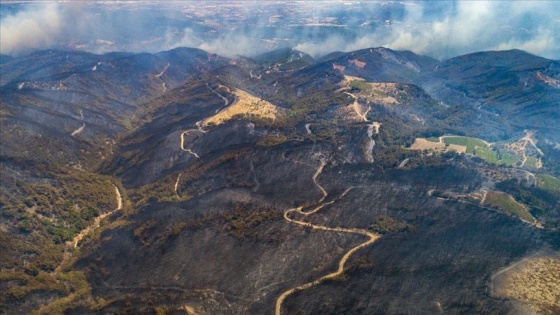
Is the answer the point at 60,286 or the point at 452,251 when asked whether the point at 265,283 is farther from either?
the point at 60,286

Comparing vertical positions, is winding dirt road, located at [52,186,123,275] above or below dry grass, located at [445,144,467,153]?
below

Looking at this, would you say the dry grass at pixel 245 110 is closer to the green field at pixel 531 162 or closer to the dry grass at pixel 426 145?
the dry grass at pixel 426 145

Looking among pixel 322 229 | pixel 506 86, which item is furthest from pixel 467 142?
pixel 322 229

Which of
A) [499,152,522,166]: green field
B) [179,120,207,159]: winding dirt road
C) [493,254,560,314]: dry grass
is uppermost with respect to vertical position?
[493,254,560,314]: dry grass

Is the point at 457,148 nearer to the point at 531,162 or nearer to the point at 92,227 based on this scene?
the point at 531,162

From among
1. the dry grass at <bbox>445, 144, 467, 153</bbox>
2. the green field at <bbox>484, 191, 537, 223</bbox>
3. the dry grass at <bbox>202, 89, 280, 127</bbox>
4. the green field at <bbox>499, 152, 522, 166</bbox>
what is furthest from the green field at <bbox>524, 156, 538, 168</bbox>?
the dry grass at <bbox>202, 89, 280, 127</bbox>

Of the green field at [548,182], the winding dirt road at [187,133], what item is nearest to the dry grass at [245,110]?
the winding dirt road at [187,133]

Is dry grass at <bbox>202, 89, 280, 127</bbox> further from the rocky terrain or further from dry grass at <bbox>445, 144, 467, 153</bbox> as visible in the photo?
dry grass at <bbox>445, 144, 467, 153</bbox>
